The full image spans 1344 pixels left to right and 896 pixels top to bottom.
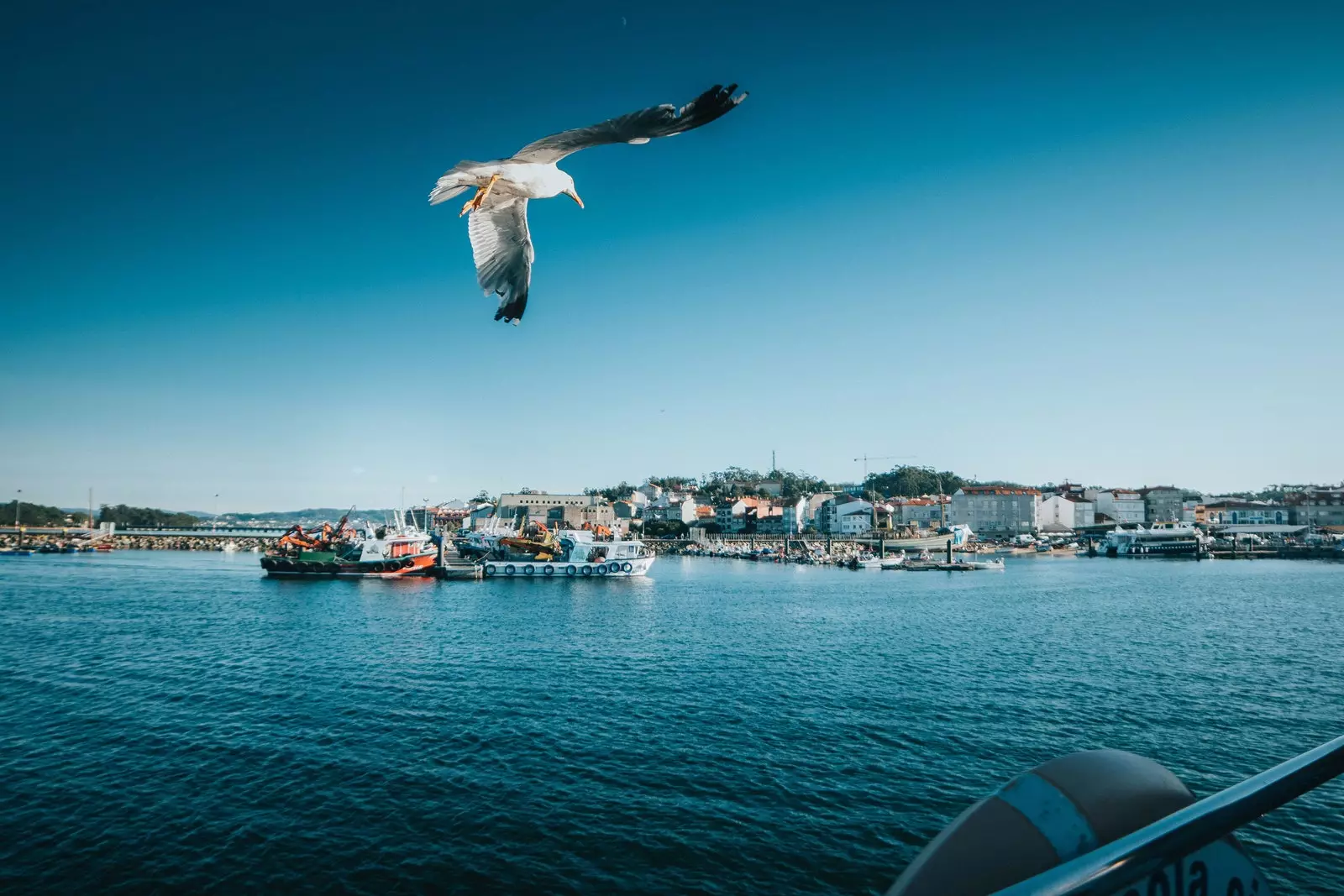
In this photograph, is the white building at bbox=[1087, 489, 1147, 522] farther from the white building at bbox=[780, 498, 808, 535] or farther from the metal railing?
the metal railing

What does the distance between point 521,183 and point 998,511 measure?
118 m

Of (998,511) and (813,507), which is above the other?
(813,507)

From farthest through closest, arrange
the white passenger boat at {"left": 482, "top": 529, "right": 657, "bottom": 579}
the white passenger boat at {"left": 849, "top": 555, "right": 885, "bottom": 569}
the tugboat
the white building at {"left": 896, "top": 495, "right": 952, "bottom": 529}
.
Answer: the white building at {"left": 896, "top": 495, "right": 952, "bottom": 529} → the white passenger boat at {"left": 849, "top": 555, "right": 885, "bottom": 569} → the white passenger boat at {"left": 482, "top": 529, "right": 657, "bottom": 579} → the tugboat

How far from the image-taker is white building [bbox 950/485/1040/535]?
356 feet

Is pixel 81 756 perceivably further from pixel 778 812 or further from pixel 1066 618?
pixel 1066 618

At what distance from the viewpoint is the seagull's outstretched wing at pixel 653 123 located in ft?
11.8

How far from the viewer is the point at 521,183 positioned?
4258 mm

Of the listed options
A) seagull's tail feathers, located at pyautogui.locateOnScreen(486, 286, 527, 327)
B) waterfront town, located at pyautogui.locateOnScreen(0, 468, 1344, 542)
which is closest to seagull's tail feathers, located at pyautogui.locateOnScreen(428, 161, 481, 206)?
seagull's tail feathers, located at pyautogui.locateOnScreen(486, 286, 527, 327)

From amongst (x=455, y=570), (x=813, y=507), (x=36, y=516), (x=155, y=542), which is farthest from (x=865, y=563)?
(x=36, y=516)

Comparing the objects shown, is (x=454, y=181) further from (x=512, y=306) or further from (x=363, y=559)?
(x=363, y=559)

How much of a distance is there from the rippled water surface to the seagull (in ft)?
25.9

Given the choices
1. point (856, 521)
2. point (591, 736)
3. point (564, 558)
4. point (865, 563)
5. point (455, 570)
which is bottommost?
point (865, 563)

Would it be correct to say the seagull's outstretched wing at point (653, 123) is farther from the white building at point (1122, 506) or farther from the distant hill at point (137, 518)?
the distant hill at point (137, 518)

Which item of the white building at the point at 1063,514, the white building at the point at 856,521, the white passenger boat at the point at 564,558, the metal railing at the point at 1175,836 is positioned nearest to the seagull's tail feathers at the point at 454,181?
the metal railing at the point at 1175,836
